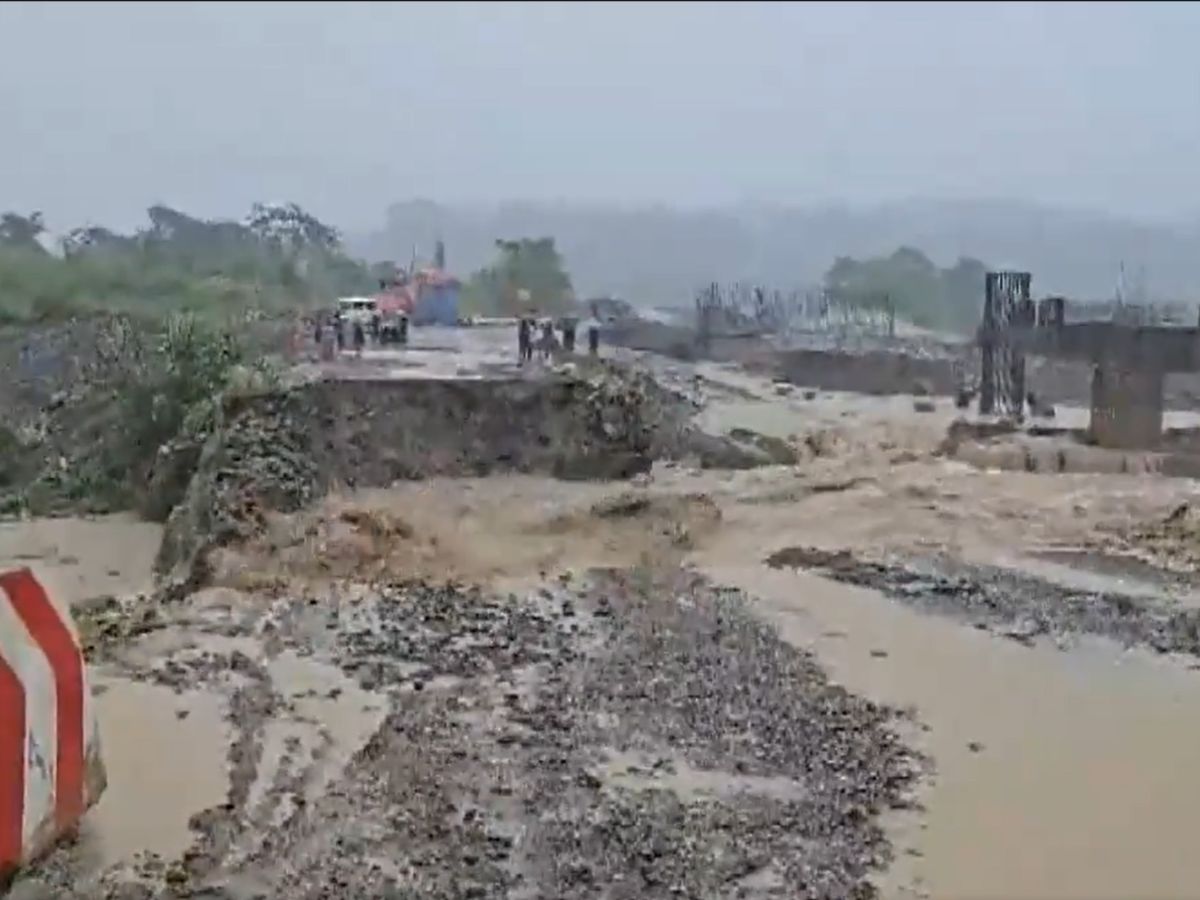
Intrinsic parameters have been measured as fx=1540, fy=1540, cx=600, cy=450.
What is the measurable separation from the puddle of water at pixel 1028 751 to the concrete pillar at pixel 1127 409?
27.3 feet

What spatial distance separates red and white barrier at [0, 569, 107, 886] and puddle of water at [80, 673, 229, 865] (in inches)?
6.3

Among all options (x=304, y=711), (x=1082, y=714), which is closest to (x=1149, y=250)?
(x=1082, y=714)

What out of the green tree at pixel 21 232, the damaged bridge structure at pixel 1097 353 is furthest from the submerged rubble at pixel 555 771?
the green tree at pixel 21 232

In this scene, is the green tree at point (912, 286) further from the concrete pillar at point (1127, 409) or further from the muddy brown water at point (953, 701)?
the muddy brown water at point (953, 701)

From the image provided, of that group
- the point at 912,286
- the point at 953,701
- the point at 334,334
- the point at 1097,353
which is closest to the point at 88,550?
the point at 334,334

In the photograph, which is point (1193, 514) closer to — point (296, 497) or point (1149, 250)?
point (296, 497)

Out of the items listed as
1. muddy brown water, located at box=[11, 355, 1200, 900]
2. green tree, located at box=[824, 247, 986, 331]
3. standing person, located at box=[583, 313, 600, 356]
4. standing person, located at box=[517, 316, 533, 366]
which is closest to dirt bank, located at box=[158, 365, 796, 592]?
muddy brown water, located at box=[11, 355, 1200, 900]

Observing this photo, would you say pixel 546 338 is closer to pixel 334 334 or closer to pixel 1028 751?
pixel 334 334

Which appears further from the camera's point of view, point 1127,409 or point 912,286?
point 912,286

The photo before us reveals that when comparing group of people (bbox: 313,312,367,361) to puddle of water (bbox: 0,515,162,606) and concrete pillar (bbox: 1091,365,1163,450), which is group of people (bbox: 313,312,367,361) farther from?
concrete pillar (bbox: 1091,365,1163,450)

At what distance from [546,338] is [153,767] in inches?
641

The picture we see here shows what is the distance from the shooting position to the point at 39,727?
4.20 m

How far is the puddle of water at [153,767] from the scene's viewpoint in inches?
184

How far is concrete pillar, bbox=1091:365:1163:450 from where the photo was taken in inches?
659
